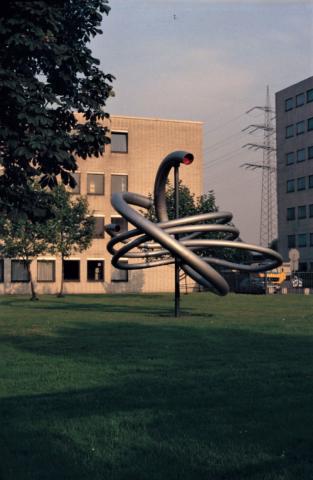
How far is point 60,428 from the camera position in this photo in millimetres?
7883

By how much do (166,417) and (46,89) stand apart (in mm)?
9227

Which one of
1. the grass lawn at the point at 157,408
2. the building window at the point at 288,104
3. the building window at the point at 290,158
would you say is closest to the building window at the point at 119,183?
the building window at the point at 290,158

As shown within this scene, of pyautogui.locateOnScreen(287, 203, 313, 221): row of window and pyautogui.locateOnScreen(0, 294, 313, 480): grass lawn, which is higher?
pyautogui.locateOnScreen(287, 203, 313, 221): row of window

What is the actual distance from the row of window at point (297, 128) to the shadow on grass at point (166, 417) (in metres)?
81.2

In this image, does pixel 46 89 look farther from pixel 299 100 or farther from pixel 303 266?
pixel 299 100

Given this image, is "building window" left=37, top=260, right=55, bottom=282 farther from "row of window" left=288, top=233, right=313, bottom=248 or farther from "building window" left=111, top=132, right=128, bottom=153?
"row of window" left=288, top=233, right=313, bottom=248

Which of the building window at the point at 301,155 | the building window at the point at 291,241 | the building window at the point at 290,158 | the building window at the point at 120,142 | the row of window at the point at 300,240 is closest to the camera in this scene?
the building window at the point at 120,142

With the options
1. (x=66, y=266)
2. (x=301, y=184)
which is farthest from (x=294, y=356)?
(x=301, y=184)

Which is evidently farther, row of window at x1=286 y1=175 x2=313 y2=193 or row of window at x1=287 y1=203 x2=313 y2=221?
row of window at x1=287 y1=203 x2=313 y2=221

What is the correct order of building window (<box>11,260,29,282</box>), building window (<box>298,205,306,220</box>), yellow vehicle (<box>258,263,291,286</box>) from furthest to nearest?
building window (<box>298,205,306,220</box>), building window (<box>11,260,29,282</box>), yellow vehicle (<box>258,263,291,286</box>)

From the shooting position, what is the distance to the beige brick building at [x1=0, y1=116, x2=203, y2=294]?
6594cm

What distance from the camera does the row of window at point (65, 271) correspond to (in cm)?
6506

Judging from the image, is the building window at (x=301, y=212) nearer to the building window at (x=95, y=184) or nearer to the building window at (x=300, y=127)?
the building window at (x=300, y=127)

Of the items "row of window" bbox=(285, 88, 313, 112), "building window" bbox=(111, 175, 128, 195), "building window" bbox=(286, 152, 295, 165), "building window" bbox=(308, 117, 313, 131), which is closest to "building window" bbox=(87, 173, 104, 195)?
"building window" bbox=(111, 175, 128, 195)
